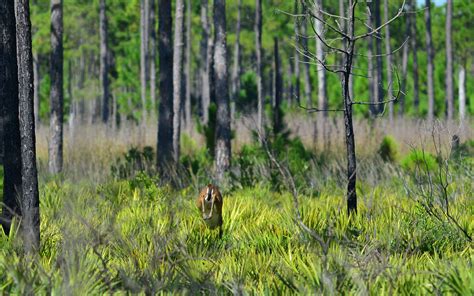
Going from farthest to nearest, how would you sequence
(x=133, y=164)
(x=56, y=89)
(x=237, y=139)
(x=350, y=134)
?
1. (x=237, y=139)
2. (x=56, y=89)
3. (x=133, y=164)
4. (x=350, y=134)

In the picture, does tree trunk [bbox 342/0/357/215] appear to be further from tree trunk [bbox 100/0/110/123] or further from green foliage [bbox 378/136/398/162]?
tree trunk [bbox 100/0/110/123]

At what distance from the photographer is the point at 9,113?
8453mm

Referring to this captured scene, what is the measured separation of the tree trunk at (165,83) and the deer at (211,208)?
756 centimetres

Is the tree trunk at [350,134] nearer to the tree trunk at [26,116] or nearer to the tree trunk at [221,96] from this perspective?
the tree trunk at [26,116]

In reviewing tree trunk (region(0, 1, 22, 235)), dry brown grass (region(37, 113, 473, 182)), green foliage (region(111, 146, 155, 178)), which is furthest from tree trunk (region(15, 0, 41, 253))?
dry brown grass (region(37, 113, 473, 182))

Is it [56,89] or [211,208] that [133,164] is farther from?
[211,208]

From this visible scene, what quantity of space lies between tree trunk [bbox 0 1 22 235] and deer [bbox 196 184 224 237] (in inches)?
72.6

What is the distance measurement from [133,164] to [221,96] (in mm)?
2121

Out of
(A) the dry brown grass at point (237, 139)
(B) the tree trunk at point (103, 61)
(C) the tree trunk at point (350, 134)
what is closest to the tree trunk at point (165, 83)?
(A) the dry brown grass at point (237, 139)

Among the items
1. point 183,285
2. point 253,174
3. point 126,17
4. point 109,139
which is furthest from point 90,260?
point 126,17

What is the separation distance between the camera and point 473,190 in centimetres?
1063

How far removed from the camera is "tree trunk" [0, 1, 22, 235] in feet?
27.8

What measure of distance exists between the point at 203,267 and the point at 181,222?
175 cm

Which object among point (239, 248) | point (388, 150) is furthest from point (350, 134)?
point (388, 150)
